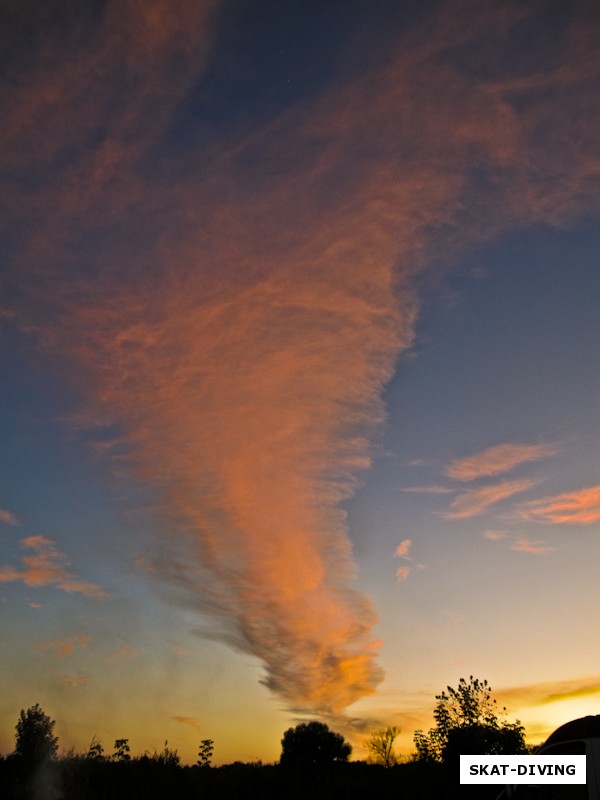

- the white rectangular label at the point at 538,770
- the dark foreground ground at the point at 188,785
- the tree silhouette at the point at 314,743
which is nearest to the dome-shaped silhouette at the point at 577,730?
the white rectangular label at the point at 538,770

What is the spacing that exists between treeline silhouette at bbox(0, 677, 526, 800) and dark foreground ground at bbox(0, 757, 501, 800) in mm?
46

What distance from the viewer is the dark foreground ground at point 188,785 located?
25.0m

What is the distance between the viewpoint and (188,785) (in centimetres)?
2883

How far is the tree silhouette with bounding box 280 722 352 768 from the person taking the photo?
84869 millimetres

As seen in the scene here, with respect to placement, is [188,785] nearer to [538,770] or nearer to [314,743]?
[538,770]

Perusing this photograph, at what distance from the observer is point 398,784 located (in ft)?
138

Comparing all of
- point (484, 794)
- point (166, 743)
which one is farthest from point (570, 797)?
point (166, 743)

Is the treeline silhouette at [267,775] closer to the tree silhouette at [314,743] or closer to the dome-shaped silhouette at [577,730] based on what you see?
the dome-shaped silhouette at [577,730]

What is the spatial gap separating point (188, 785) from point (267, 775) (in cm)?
942

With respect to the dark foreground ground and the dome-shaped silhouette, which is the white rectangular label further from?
the dark foreground ground

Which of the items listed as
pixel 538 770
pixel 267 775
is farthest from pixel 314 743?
pixel 538 770

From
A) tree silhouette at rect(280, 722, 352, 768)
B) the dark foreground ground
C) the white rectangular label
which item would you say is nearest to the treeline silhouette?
the dark foreground ground

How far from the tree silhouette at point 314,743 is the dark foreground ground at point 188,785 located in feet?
148

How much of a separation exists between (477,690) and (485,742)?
4452 mm
